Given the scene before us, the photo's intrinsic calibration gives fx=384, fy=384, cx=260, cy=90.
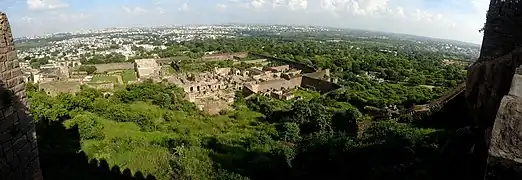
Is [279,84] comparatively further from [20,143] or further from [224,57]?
[20,143]

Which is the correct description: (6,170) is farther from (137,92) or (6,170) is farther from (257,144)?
(137,92)

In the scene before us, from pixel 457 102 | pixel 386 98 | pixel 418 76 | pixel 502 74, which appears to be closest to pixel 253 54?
pixel 418 76

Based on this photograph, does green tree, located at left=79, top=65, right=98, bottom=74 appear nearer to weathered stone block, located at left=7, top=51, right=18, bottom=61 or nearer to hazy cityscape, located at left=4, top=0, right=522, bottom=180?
hazy cityscape, located at left=4, top=0, right=522, bottom=180

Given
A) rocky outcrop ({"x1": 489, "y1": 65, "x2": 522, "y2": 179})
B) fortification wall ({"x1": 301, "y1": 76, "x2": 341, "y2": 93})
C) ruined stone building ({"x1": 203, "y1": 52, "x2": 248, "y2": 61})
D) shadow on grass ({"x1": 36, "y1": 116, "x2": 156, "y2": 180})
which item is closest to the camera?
rocky outcrop ({"x1": 489, "y1": 65, "x2": 522, "y2": 179})

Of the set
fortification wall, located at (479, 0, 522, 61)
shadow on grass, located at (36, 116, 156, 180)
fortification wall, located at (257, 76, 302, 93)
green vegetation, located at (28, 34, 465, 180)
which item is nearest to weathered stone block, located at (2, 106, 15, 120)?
green vegetation, located at (28, 34, 465, 180)

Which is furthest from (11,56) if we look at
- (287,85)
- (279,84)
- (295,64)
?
(295,64)
